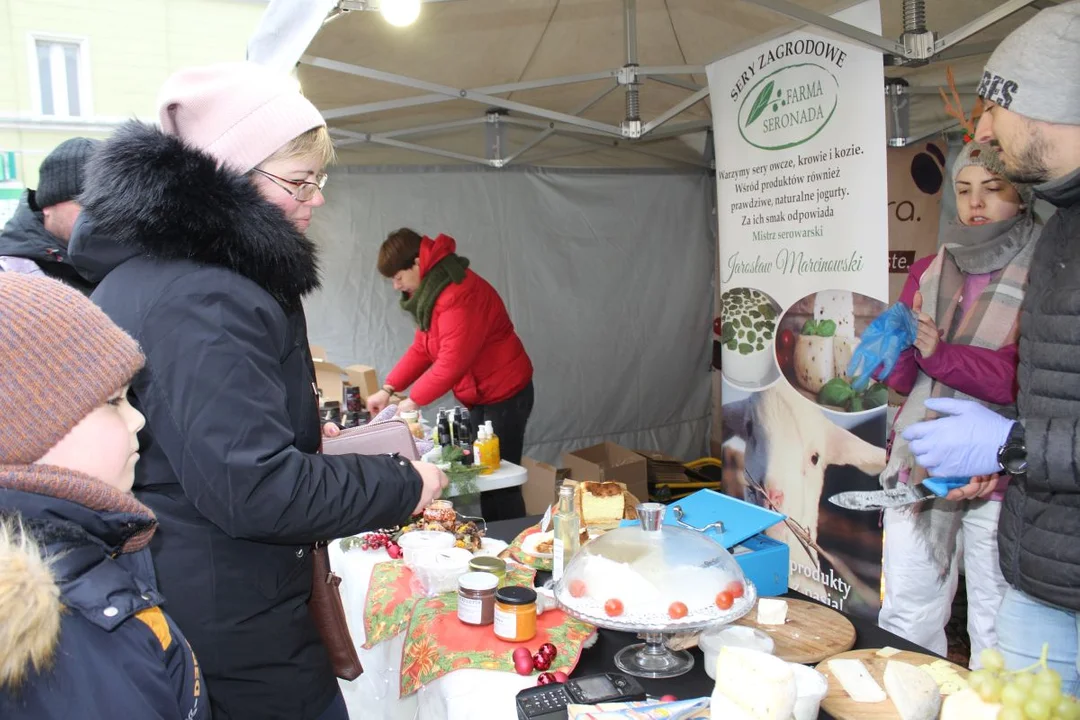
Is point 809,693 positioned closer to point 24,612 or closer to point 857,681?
point 857,681

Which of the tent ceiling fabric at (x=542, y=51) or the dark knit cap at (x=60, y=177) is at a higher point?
the tent ceiling fabric at (x=542, y=51)

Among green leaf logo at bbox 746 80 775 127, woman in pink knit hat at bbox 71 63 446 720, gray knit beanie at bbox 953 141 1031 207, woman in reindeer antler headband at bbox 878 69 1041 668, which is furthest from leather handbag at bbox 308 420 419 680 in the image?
green leaf logo at bbox 746 80 775 127

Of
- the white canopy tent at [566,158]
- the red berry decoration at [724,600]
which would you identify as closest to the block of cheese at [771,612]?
the red berry decoration at [724,600]

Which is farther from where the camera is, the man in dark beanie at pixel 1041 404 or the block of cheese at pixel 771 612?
the block of cheese at pixel 771 612

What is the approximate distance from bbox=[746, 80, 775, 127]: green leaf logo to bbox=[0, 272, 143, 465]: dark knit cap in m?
2.70

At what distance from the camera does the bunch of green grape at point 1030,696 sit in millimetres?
906

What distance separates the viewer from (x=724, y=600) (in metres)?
1.41

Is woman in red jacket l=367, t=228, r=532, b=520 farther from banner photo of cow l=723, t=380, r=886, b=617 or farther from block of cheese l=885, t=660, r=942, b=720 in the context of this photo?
block of cheese l=885, t=660, r=942, b=720

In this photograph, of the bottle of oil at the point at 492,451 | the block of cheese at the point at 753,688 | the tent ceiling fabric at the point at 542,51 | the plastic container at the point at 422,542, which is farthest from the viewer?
the bottle of oil at the point at 492,451

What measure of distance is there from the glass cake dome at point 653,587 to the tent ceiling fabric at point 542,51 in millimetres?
2251

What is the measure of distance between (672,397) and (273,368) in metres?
5.47

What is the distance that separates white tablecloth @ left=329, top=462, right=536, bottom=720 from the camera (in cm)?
149

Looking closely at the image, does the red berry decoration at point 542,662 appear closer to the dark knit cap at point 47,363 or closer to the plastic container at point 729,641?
the plastic container at point 729,641

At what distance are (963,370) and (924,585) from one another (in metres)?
0.78
